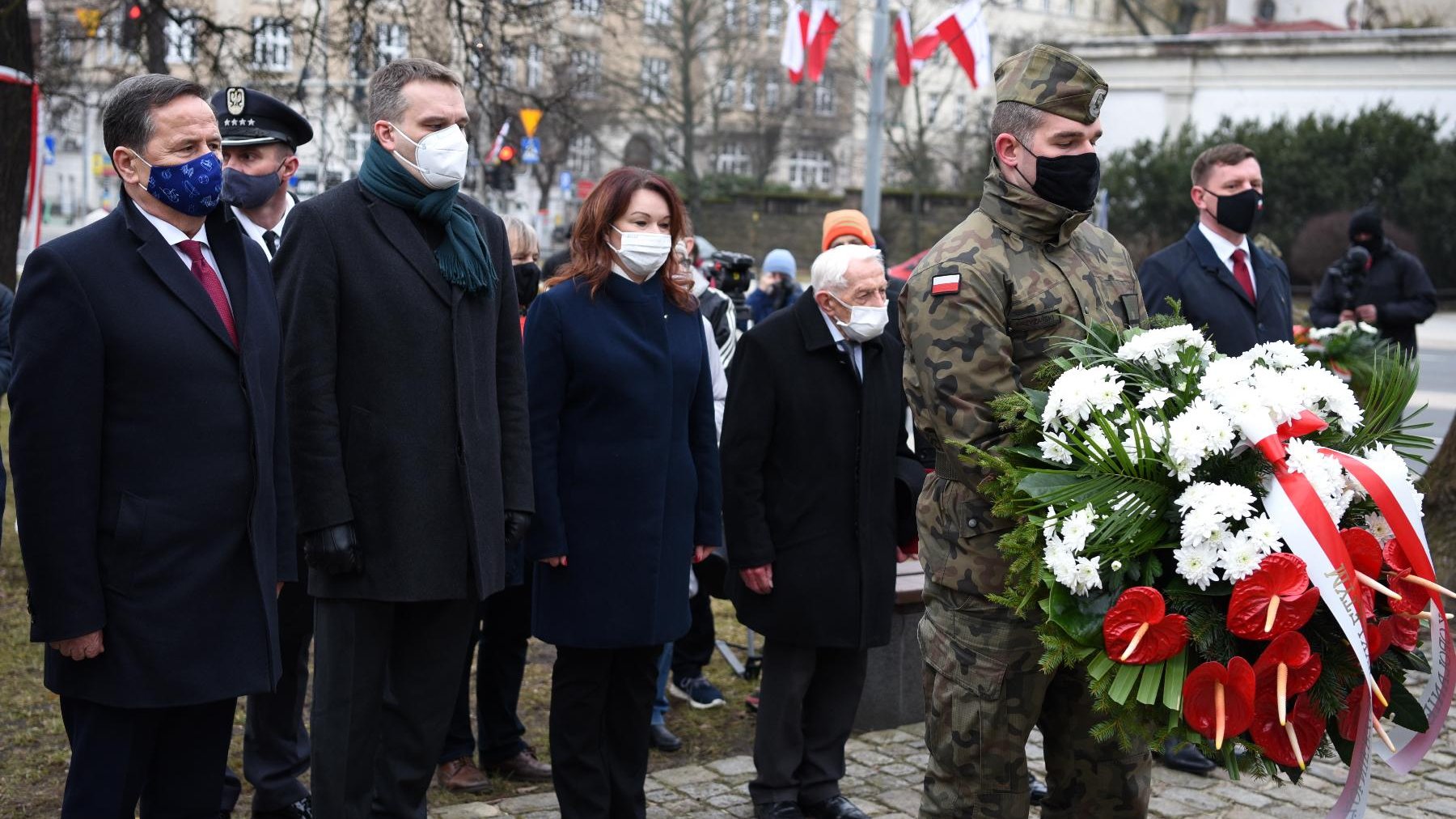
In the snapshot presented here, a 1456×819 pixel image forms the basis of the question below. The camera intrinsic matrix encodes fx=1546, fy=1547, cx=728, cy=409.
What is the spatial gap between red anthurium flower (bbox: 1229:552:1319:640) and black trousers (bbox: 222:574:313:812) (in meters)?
2.96

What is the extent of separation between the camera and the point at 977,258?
12.6 ft

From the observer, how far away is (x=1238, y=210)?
629 cm

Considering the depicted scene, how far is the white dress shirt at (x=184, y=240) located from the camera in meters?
3.81

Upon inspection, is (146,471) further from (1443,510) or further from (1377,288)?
(1377,288)

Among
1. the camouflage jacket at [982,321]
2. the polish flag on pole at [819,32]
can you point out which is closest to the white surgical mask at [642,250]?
the camouflage jacket at [982,321]

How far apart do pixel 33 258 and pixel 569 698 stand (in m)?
2.08

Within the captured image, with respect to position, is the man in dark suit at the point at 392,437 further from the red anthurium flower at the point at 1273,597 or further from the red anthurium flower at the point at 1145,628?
the red anthurium flower at the point at 1273,597

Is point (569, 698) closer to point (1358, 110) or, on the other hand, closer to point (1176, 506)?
point (1176, 506)

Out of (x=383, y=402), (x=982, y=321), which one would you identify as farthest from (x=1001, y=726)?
(x=383, y=402)

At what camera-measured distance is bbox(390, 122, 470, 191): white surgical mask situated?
4.23 metres

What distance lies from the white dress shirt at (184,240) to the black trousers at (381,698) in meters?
0.91

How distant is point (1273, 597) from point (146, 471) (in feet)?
8.46

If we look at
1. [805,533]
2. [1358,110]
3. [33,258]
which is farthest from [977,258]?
[1358,110]

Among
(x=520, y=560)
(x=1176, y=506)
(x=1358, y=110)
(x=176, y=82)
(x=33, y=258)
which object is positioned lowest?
(x=520, y=560)
